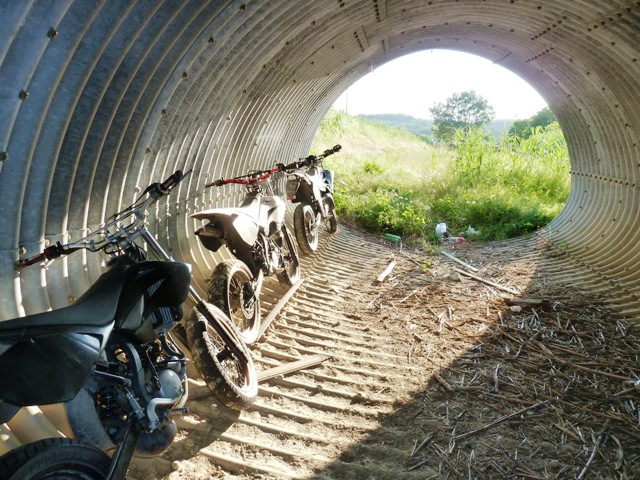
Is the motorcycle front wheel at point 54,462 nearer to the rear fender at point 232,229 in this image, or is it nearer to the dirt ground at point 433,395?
the dirt ground at point 433,395

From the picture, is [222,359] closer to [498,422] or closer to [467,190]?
[498,422]

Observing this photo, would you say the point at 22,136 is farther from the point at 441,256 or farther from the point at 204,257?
the point at 441,256

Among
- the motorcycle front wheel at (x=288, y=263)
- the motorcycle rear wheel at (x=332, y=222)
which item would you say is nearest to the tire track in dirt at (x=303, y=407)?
the motorcycle front wheel at (x=288, y=263)

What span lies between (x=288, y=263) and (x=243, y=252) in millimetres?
1605

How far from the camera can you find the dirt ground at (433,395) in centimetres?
333

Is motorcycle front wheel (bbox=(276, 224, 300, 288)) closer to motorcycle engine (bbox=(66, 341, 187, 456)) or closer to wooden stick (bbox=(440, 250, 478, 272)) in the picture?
wooden stick (bbox=(440, 250, 478, 272))

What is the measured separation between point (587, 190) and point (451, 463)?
7.84 metres

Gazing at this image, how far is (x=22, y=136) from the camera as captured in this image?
2.77 m

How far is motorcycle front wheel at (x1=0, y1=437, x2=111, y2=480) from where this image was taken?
1952 mm

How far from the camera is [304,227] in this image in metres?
7.46

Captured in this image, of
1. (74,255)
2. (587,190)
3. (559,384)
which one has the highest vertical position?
(74,255)

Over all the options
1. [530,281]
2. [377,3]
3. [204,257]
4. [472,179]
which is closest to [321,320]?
[204,257]

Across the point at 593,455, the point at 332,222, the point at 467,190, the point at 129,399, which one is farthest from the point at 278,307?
the point at 467,190

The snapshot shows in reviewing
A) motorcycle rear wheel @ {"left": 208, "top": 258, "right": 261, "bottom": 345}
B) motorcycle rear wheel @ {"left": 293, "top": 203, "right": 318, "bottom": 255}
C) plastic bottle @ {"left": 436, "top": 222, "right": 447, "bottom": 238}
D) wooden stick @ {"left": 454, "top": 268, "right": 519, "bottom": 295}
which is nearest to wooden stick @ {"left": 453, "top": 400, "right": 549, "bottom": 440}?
motorcycle rear wheel @ {"left": 208, "top": 258, "right": 261, "bottom": 345}
